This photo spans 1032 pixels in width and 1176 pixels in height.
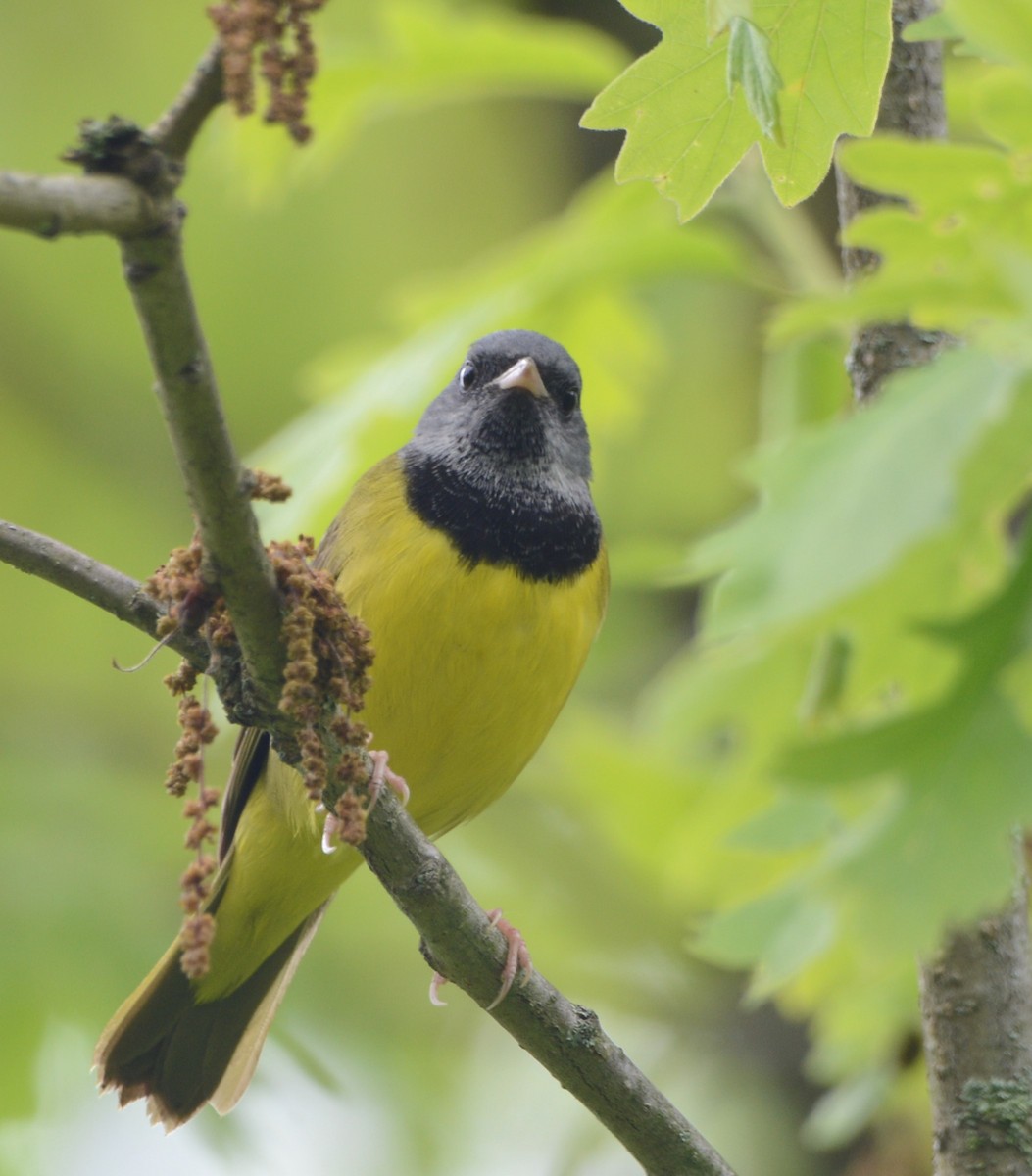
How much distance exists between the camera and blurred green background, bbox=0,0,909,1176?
5504 mm

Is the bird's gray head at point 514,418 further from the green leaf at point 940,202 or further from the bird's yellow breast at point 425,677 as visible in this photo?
the green leaf at point 940,202

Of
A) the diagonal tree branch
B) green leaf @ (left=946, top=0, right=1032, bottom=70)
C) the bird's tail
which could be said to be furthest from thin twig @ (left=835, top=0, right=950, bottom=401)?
the bird's tail

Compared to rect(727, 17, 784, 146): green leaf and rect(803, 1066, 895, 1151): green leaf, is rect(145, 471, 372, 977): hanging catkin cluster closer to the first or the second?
rect(727, 17, 784, 146): green leaf

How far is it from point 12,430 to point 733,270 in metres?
4.77

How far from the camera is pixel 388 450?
5117 millimetres

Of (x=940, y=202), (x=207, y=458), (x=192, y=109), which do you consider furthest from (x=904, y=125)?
(x=192, y=109)

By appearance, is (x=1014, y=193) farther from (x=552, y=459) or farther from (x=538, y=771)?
(x=538, y=771)

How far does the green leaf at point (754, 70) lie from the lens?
2090mm

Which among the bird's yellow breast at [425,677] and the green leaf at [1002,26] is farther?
the bird's yellow breast at [425,677]

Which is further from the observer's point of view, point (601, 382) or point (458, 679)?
Answer: point (601, 382)

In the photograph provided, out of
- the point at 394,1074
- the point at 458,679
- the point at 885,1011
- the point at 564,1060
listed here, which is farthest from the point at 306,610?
the point at 394,1074

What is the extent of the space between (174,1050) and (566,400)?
2.48m

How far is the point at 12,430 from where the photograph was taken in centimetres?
837

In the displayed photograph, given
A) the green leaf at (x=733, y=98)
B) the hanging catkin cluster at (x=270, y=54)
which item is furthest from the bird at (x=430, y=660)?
the hanging catkin cluster at (x=270, y=54)
